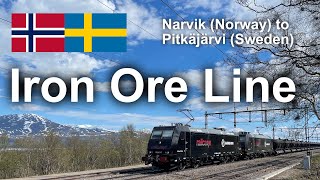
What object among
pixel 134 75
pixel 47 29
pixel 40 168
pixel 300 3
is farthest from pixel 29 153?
pixel 300 3

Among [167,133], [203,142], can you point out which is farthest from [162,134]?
[203,142]

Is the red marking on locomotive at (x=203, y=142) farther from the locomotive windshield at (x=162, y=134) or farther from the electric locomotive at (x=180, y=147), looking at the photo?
the locomotive windshield at (x=162, y=134)

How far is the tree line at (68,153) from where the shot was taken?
146 ft

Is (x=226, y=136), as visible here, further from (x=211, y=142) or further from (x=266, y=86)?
(x=266, y=86)

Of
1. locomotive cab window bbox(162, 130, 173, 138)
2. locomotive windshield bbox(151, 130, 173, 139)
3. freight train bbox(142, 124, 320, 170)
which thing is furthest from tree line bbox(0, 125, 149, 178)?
locomotive cab window bbox(162, 130, 173, 138)

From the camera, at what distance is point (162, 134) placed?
27781 mm

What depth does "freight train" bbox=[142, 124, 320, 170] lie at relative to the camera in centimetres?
2644

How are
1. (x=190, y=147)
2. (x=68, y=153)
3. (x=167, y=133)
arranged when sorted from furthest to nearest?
1. (x=68, y=153)
2. (x=190, y=147)
3. (x=167, y=133)

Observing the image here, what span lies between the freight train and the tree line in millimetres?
18434

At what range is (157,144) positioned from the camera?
27.4 metres

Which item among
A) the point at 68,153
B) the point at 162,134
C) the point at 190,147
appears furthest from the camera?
the point at 68,153

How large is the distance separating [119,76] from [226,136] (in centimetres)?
2181

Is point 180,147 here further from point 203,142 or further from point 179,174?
point 203,142

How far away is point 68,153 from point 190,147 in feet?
90.0
